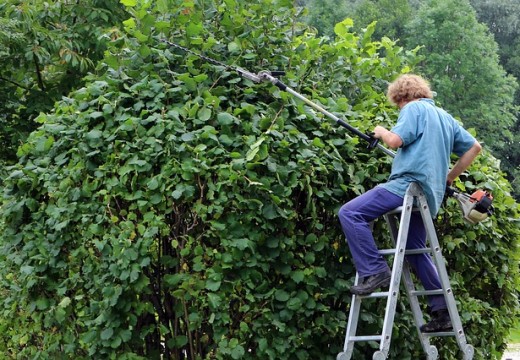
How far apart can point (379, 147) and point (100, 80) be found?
6.50 feet

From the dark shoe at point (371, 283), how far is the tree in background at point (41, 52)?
5.26 metres

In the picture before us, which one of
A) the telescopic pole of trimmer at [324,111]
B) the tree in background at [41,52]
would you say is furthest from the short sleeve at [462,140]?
the tree in background at [41,52]

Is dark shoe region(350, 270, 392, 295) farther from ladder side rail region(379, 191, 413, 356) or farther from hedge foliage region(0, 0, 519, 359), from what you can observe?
hedge foliage region(0, 0, 519, 359)

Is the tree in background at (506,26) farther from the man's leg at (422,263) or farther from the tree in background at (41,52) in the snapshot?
the man's leg at (422,263)

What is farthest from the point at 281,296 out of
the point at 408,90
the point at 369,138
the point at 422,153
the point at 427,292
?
the point at 408,90

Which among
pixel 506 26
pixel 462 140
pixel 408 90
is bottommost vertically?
pixel 506 26

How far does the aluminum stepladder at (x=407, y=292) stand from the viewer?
5879 mm

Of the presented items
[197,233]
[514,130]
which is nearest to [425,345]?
[197,233]

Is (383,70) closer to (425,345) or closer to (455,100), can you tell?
(425,345)

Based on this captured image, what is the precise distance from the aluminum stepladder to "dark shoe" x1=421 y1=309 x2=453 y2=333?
32 millimetres

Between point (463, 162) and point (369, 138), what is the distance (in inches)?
30.6

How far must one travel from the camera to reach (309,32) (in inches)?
297

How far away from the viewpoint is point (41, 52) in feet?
34.1

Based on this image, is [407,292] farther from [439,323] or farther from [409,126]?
[409,126]
